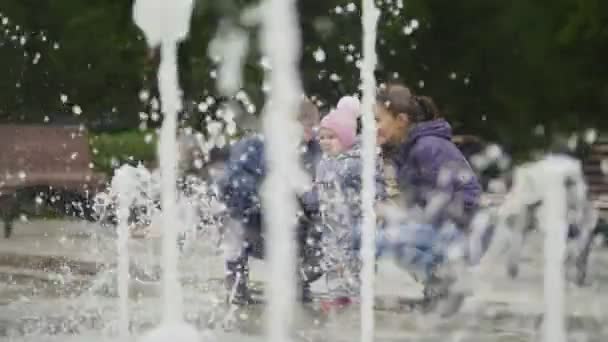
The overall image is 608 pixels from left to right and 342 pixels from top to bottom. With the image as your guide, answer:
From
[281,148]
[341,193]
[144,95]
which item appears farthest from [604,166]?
[144,95]

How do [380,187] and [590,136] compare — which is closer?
[380,187]

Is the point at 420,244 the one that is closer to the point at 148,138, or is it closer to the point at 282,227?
the point at 282,227

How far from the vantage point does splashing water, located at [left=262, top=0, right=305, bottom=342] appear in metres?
3.91

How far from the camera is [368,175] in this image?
533cm

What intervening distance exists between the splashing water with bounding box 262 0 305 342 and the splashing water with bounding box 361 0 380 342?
0.27 metres

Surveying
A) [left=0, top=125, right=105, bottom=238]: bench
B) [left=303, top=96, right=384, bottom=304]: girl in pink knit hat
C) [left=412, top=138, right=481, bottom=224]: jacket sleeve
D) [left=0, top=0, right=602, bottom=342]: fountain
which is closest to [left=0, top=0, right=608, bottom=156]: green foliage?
[left=0, top=125, right=105, bottom=238]: bench

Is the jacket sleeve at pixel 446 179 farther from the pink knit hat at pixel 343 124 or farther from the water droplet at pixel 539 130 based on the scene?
the water droplet at pixel 539 130

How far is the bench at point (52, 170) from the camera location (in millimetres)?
11820

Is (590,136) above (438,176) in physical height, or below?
above

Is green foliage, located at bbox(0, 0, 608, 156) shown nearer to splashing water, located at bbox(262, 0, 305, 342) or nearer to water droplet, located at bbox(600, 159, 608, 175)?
water droplet, located at bbox(600, 159, 608, 175)

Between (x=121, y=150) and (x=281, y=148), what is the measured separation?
9.12 meters

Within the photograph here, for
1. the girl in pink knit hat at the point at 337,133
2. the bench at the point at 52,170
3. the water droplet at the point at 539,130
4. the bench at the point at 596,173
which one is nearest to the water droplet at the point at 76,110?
the bench at the point at 52,170

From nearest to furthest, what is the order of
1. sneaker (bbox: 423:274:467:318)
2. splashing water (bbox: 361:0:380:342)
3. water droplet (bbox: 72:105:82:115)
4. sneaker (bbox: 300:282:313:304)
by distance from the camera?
splashing water (bbox: 361:0:380:342) → sneaker (bbox: 423:274:467:318) → sneaker (bbox: 300:282:313:304) → water droplet (bbox: 72:105:82:115)

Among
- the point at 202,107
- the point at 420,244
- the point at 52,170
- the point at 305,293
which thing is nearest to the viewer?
the point at 420,244
